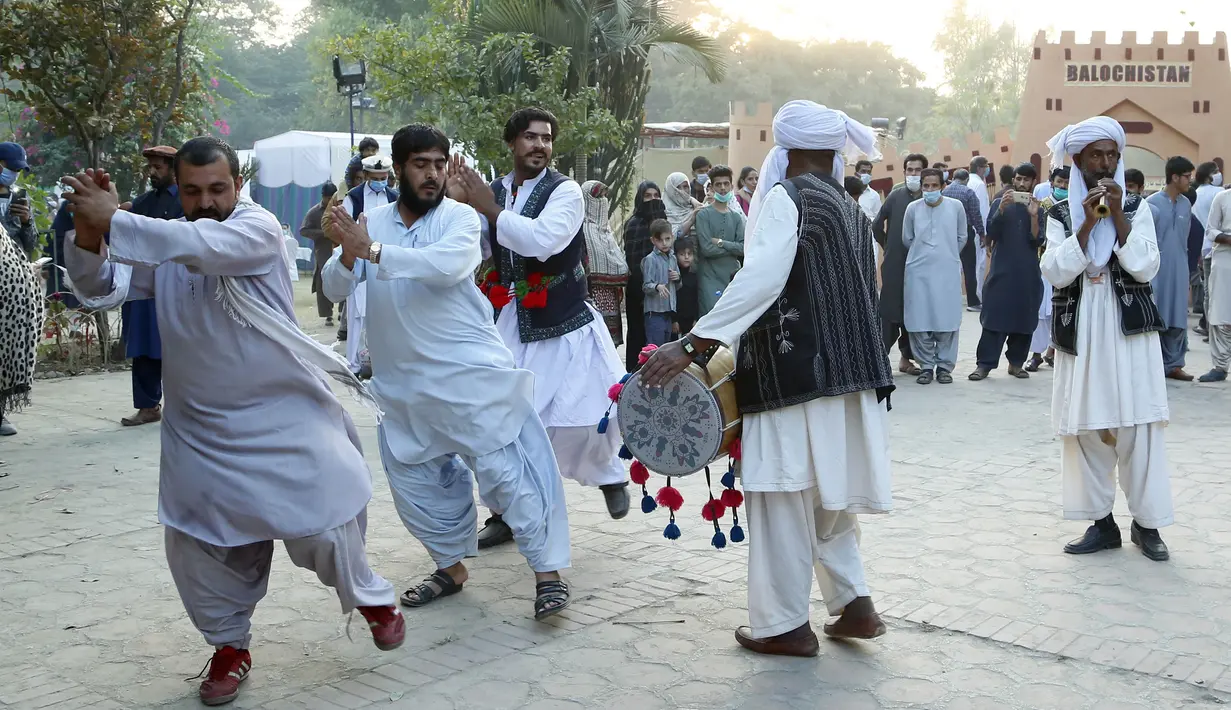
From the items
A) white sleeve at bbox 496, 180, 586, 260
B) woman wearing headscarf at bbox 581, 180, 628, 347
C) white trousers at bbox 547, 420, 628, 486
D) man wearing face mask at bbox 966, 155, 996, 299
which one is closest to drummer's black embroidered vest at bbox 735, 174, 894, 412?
white sleeve at bbox 496, 180, 586, 260

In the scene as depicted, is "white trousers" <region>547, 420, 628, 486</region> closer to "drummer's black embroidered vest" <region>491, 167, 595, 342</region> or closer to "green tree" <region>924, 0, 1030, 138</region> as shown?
"drummer's black embroidered vest" <region>491, 167, 595, 342</region>

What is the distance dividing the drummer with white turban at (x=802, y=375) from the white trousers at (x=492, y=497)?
80 cm

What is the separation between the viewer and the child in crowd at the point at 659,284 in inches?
401

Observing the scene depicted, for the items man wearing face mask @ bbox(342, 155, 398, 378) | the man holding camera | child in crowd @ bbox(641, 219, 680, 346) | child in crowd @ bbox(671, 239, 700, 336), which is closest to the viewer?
man wearing face mask @ bbox(342, 155, 398, 378)

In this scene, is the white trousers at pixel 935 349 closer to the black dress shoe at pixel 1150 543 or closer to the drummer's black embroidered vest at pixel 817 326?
the black dress shoe at pixel 1150 543

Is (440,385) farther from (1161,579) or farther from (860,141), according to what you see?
(1161,579)

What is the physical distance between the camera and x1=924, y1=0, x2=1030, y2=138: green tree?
2496 inches

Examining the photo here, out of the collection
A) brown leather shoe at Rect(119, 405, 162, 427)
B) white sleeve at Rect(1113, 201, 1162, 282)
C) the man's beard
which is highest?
the man's beard

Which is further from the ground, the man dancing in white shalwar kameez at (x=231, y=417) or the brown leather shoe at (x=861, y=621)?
the man dancing in white shalwar kameez at (x=231, y=417)

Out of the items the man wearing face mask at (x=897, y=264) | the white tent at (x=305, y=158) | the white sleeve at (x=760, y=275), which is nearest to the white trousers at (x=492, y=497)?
the white sleeve at (x=760, y=275)

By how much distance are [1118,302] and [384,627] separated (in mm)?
3480

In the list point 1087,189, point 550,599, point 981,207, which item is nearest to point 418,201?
point 550,599

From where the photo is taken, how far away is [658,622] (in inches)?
180

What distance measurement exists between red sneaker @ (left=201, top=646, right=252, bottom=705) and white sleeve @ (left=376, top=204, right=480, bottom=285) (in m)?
1.31
